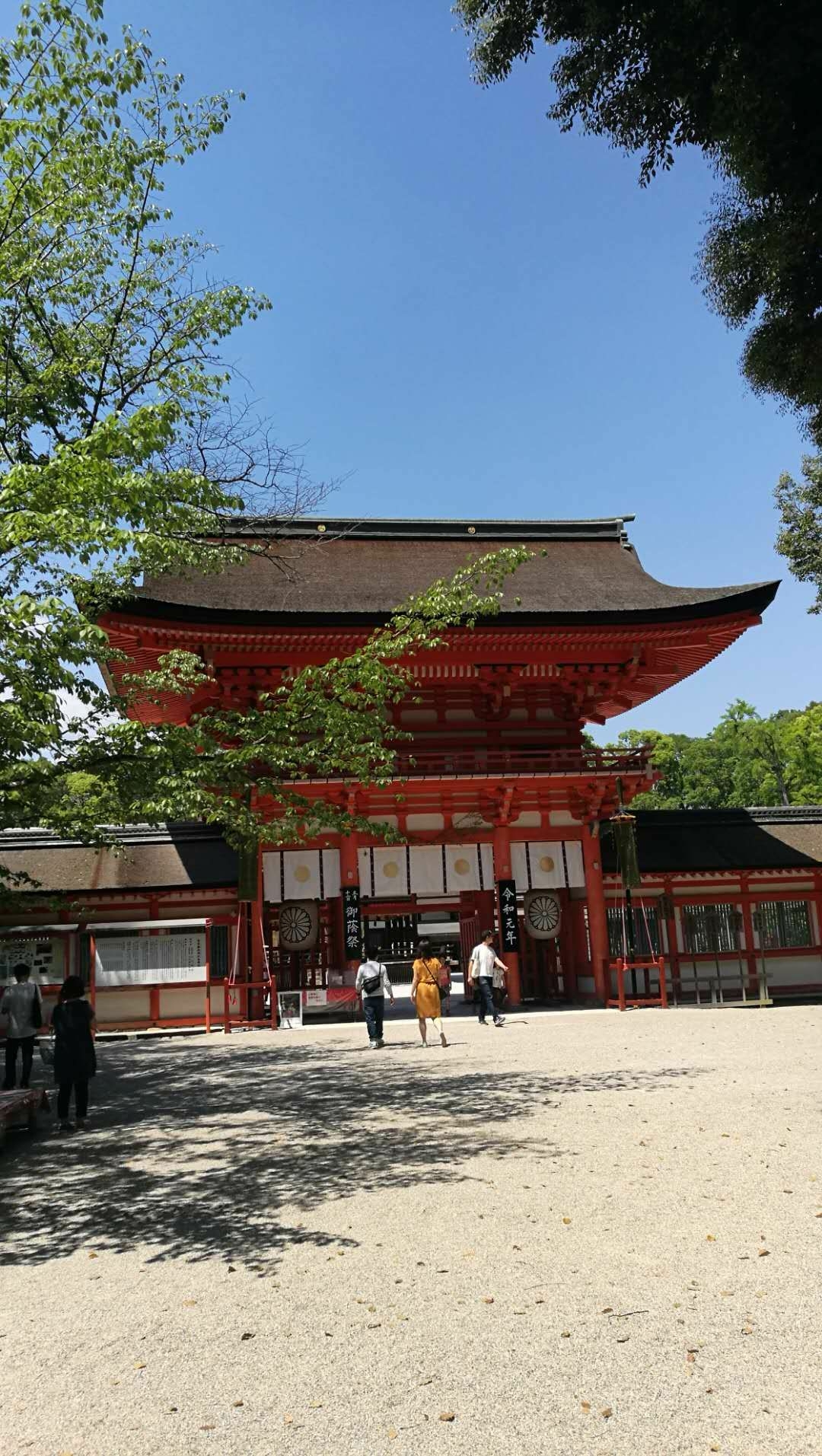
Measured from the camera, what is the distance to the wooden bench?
822 centimetres

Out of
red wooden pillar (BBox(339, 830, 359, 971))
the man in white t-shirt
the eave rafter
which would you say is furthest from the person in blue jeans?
the eave rafter

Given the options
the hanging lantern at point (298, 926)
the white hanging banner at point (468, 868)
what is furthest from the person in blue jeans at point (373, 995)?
the hanging lantern at point (298, 926)

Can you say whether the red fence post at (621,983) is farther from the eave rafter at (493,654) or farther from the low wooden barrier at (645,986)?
the eave rafter at (493,654)

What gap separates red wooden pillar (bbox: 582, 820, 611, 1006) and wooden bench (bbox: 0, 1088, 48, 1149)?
11911 mm

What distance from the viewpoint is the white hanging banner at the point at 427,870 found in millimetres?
18938

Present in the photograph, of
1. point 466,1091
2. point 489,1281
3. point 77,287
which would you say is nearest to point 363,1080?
point 466,1091

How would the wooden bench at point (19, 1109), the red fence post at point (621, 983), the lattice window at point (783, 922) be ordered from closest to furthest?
1. the wooden bench at point (19, 1109)
2. the red fence post at point (621, 983)
3. the lattice window at point (783, 922)

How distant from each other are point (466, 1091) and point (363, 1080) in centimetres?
153

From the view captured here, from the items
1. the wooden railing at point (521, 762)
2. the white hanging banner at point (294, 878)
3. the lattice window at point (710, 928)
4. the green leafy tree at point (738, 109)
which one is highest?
the green leafy tree at point (738, 109)

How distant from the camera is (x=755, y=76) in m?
5.27

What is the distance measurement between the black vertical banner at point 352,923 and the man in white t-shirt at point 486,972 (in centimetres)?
255

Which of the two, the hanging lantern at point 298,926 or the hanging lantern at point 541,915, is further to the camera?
the hanging lantern at point 298,926

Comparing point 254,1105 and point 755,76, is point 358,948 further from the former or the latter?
point 755,76

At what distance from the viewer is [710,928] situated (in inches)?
800
